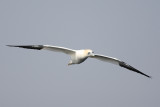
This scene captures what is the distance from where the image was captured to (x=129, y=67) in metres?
53.0

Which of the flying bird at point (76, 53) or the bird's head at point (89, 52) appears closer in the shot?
the bird's head at point (89, 52)

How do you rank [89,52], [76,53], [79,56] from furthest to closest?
1. [76,53]
2. [79,56]
3. [89,52]

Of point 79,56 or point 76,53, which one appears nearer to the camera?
point 79,56

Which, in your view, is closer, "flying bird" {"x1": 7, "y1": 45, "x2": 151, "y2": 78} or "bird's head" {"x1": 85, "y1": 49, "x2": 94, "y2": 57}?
"bird's head" {"x1": 85, "y1": 49, "x2": 94, "y2": 57}

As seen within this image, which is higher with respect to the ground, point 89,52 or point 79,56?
point 89,52

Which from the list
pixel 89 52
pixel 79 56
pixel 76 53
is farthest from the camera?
pixel 76 53

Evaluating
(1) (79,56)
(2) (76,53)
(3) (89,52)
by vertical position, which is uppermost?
(2) (76,53)

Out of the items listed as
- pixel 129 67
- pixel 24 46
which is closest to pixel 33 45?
pixel 24 46

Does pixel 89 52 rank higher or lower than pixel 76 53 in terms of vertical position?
lower

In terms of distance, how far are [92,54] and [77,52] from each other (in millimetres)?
1867

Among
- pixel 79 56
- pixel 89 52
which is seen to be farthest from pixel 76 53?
pixel 89 52

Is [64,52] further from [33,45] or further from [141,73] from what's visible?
[141,73]

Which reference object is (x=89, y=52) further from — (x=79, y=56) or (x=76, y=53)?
(x=76, y=53)

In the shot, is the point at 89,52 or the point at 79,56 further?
the point at 79,56
